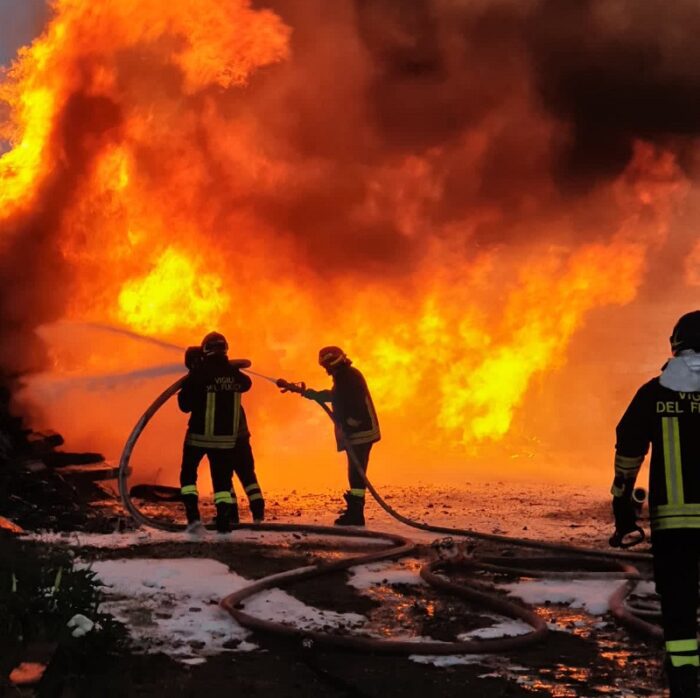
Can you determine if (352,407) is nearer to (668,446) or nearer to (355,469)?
(355,469)

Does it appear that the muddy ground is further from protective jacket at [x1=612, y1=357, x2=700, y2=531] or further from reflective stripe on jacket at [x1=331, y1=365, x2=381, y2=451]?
reflective stripe on jacket at [x1=331, y1=365, x2=381, y2=451]

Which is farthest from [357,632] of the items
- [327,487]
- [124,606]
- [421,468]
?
[421,468]

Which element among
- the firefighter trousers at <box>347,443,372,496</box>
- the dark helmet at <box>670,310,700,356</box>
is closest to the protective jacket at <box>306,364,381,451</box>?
the firefighter trousers at <box>347,443,372,496</box>

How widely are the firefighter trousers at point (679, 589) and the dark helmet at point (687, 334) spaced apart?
91cm

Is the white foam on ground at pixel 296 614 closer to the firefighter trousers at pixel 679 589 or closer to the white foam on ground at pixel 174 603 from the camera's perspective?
the white foam on ground at pixel 174 603

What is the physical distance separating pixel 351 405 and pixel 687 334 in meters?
6.59

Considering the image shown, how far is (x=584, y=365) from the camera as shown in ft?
113

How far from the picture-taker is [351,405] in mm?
10719

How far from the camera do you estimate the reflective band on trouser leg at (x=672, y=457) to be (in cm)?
430

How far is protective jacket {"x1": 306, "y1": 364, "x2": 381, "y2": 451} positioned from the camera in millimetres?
10711

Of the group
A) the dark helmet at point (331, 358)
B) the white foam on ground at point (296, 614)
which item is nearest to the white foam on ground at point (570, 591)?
the white foam on ground at point (296, 614)

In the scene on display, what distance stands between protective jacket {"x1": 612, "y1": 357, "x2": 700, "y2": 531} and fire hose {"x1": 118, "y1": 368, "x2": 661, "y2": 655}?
1.31 m

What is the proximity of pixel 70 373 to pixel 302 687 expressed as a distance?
11.6m

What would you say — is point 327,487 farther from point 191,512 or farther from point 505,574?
point 505,574
